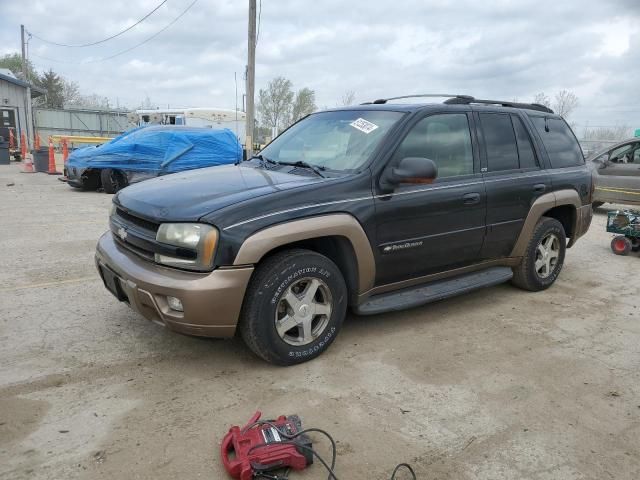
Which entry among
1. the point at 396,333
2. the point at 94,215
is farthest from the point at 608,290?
the point at 94,215

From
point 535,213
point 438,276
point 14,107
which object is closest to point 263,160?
point 438,276

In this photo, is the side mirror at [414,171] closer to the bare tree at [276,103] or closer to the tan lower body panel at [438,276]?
the tan lower body panel at [438,276]

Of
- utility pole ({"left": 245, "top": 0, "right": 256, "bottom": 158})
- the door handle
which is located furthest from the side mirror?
utility pole ({"left": 245, "top": 0, "right": 256, "bottom": 158})

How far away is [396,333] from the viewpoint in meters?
4.12

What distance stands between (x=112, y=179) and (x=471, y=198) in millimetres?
9755

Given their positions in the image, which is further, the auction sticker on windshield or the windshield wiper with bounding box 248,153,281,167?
the windshield wiper with bounding box 248,153,281,167

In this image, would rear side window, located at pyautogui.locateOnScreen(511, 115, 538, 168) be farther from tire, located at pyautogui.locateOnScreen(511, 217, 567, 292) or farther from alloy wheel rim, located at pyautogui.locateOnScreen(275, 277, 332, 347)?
alloy wheel rim, located at pyautogui.locateOnScreen(275, 277, 332, 347)

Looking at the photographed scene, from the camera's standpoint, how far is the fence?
1289 inches

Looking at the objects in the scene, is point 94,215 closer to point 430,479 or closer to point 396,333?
point 396,333

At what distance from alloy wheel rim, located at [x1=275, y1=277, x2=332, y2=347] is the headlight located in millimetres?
568

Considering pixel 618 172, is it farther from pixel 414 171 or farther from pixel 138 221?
pixel 138 221

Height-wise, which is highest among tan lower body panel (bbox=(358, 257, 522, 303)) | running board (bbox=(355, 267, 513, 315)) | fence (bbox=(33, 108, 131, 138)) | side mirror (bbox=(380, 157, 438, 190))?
fence (bbox=(33, 108, 131, 138))

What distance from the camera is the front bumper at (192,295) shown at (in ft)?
9.89

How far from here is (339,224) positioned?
3459 millimetres
